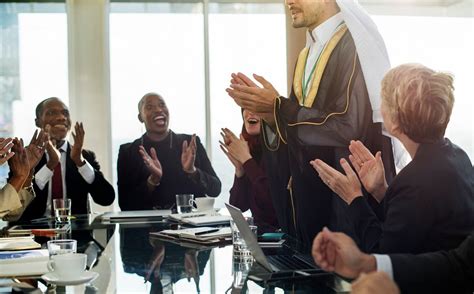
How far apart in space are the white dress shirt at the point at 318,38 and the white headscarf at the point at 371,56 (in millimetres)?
76

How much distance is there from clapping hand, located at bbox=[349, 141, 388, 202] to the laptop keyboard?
1.04 feet

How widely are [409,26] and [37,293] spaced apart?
5215 mm

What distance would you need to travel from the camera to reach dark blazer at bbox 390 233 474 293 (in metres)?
1.18

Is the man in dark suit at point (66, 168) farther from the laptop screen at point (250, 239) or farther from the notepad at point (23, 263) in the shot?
the laptop screen at point (250, 239)

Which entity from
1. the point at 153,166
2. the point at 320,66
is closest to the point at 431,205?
the point at 320,66

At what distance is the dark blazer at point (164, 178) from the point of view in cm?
419

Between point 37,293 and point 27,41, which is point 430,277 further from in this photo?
point 27,41

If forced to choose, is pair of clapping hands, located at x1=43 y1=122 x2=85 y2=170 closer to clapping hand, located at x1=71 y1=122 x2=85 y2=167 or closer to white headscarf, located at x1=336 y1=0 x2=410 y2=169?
clapping hand, located at x1=71 y1=122 x2=85 y2=167

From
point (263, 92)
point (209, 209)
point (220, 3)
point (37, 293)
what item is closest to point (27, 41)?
point (220, 3)

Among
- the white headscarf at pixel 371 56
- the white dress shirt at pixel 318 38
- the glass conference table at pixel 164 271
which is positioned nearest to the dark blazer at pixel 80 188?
the glass conference table at pixel 164 271

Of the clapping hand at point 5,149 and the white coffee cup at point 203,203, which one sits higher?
the clapping hand at point 5,149

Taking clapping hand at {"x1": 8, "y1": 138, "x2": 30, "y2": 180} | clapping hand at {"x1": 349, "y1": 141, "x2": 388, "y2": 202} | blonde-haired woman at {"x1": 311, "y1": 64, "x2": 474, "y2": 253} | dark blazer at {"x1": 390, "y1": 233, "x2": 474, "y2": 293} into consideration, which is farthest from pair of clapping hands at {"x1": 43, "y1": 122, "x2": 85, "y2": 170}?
dark blazer at {"x1": 390, "y1": 233, "x2": 474, "y2": 293}

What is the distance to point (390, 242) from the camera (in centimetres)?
145

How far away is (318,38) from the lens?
8.14 feet
